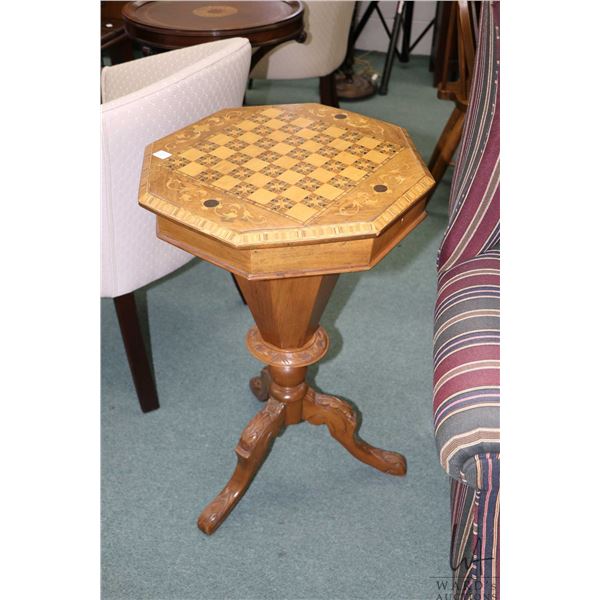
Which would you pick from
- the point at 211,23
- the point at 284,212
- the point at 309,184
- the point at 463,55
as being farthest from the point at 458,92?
the point at 284,212

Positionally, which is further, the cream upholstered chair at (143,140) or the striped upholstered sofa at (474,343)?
the cream upholstered chair at (143,140)

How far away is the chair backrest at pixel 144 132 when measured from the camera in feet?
4.81

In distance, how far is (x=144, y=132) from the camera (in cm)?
150

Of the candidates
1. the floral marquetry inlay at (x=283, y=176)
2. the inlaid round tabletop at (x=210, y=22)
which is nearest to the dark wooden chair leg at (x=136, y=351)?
the floral marquetry inlay at (x=283, y=176)

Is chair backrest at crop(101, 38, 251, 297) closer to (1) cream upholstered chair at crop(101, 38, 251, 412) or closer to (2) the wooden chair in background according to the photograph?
(1) cream upholstered chair at crop(101, 38, 251, 412)

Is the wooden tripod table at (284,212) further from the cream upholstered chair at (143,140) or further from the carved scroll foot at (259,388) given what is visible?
the carved scroll foot at (259,388)

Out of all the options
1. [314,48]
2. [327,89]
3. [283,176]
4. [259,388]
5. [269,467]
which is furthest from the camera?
[327,89]

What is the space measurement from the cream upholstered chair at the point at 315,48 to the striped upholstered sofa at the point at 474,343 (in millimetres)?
1503

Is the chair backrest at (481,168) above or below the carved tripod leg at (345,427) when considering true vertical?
above

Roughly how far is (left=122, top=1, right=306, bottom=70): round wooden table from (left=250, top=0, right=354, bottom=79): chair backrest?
1.16ft

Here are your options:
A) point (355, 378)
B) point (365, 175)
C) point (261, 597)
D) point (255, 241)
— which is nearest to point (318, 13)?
point (355, 378)

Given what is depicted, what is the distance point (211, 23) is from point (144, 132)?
0.99m

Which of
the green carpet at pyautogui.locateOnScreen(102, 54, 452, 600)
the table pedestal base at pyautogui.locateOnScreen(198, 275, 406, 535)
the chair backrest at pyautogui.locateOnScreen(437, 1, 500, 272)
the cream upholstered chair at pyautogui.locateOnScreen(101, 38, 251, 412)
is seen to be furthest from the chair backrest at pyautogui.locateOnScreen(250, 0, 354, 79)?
the table pedestal base at pyautogui.locateOnScreen(198, 275, 406, 535)

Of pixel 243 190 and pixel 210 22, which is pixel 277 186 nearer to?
pixel 243 190
